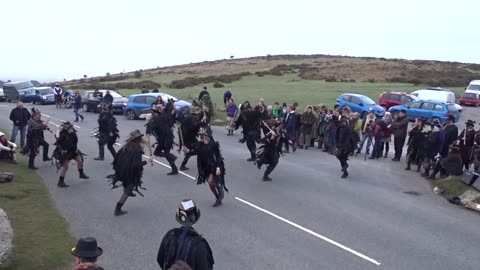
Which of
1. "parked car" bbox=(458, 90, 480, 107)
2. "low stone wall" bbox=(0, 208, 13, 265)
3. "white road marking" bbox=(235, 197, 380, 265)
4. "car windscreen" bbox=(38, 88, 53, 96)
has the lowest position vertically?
"parked car" bbox=(458, 90, 480, 107)

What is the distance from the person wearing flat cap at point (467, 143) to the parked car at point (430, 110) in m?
14.0

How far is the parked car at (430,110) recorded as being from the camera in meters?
29.2

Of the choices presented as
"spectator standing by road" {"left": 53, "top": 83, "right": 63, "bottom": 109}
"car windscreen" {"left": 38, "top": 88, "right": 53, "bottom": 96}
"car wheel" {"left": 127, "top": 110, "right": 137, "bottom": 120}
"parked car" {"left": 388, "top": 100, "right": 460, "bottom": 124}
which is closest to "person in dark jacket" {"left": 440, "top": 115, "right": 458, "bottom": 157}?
"parked car" {"left": 388, "top": 100, "right": 460, "bottom": 124}

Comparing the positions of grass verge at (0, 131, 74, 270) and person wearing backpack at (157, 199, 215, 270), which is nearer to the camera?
person wearing backpack at (157, 199, 215, 270)

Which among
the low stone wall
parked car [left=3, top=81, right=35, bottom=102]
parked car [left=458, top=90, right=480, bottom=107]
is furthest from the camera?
parked car [left=3, top=81, right=35, bottom=102]

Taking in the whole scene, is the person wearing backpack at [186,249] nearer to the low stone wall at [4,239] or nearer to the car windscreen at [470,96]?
the low stone wall at [4,239]

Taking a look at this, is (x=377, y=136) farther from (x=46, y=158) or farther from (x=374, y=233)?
(x=46, y=158)

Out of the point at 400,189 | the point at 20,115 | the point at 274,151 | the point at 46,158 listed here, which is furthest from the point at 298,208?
the point at 20,115

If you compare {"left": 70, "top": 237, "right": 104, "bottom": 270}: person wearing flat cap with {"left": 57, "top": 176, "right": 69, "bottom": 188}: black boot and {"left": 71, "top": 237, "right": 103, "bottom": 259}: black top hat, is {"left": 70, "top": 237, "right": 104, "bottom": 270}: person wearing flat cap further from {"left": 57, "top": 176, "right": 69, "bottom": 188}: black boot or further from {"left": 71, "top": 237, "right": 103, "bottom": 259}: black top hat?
{"left": 57, "top": 176, "right": 69, "bottom": 188}: black boot

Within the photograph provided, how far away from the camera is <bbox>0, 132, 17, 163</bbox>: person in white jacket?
1470 centimetres

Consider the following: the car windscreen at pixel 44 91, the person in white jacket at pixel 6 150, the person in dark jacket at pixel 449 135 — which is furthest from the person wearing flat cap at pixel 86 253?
the car windscreen at pixel 44 91

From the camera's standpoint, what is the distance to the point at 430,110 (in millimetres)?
29766

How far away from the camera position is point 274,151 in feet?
45.5

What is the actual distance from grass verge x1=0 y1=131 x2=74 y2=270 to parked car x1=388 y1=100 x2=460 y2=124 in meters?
22.1
